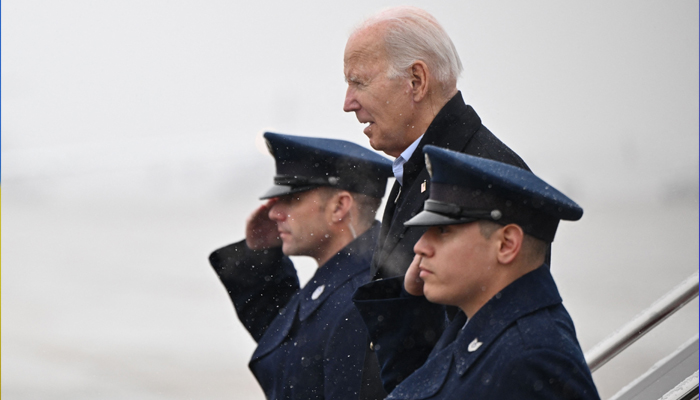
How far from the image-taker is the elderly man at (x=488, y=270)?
62.5 inches

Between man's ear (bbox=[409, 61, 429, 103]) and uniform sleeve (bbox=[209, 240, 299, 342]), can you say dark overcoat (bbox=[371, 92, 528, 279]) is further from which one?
uniform sleeve (bbox=[209, 240, 299, 342])

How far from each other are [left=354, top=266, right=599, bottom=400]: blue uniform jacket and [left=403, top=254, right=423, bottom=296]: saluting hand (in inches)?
4.8

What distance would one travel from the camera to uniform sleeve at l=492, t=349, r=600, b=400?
1.51 meters

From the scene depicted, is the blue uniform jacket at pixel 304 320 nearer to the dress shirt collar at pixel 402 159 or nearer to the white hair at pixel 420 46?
the dress shirt collar at pixel 402 159

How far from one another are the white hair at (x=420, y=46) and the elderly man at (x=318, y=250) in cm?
74

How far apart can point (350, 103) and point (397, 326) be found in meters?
0.58

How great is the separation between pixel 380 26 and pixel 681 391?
47.4 inches

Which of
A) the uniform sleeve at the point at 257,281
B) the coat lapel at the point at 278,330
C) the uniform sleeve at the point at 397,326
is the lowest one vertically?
the uniform sleeve at the point at 397,326

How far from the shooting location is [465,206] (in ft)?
5.43

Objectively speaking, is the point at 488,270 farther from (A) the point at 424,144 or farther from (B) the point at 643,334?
(B) the point at 643,334

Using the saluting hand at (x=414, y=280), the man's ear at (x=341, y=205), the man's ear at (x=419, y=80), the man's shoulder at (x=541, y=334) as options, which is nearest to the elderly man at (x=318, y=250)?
the man's ear at (x=341, y=205)

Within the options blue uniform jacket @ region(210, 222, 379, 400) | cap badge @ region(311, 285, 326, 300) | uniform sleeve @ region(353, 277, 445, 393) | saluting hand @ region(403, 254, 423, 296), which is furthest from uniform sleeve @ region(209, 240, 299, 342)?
saluting hand @ region(403, 254, 423, 296)

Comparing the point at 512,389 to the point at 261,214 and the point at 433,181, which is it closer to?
the point at 433,181

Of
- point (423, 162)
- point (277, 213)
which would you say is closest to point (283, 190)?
point (277, 213)
